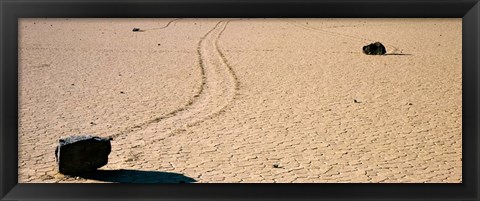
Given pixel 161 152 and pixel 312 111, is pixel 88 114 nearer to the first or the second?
pixel 161 152

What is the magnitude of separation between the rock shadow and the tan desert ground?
0.02m

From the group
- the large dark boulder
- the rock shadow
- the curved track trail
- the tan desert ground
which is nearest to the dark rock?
the tan desert ground

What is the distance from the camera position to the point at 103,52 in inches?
621

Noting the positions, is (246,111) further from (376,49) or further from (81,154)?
(376,49)

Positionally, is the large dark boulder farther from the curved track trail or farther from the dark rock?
the dark rock

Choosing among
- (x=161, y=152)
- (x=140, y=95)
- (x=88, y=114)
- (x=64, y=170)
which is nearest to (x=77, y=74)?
(x=140, y=95)

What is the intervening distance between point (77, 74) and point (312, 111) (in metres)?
5.43

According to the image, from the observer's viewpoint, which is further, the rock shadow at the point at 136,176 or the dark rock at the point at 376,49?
the dark rock at the point at 376,49

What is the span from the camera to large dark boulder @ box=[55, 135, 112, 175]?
5.30 meters

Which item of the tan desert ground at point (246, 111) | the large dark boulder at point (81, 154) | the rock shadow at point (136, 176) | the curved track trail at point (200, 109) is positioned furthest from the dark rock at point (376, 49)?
the large dark boulder at point (81, 154)

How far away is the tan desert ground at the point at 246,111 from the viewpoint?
19.7 feet

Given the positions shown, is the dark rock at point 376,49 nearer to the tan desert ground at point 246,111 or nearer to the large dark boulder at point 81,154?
the tan desert ground at point 246,111

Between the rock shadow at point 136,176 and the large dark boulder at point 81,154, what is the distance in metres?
0.10

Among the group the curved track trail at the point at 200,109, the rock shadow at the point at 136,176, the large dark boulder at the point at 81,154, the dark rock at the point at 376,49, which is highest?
the dark rock at the point at 376,49
